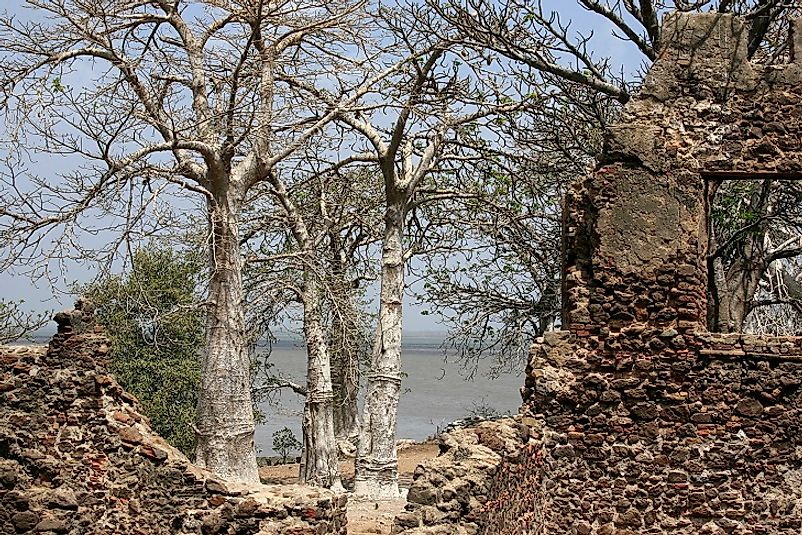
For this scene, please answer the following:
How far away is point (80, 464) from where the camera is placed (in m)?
8.17

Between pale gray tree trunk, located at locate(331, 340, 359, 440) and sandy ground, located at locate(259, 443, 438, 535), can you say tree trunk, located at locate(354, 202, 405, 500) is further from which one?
pale gray tree trunk, located at locate(331, 340, 359, 440)

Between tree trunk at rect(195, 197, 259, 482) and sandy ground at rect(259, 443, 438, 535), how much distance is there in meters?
1.67

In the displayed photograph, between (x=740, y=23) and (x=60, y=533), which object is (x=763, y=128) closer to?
(x=740, y=23)

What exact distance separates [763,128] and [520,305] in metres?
8.90

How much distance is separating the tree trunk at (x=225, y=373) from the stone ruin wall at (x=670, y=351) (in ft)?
15.3

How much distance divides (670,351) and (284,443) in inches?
755

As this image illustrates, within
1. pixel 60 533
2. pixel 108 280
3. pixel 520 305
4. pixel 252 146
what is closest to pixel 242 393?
pixel 108 280

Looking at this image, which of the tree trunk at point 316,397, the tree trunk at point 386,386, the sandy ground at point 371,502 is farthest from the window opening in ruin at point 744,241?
the tree trunk at point 316,397

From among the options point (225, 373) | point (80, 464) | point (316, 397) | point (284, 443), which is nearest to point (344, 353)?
point (316, 397)

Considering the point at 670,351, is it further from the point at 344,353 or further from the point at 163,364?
the point at 163,364

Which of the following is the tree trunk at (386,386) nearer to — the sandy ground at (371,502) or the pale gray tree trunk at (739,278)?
the sandy ground at (371,502)

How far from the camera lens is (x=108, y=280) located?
11039mm

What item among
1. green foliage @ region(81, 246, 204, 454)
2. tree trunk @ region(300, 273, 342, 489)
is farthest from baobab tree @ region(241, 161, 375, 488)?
green foliage @ region(81, 246, 204, 454)

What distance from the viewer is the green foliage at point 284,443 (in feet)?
85.7
